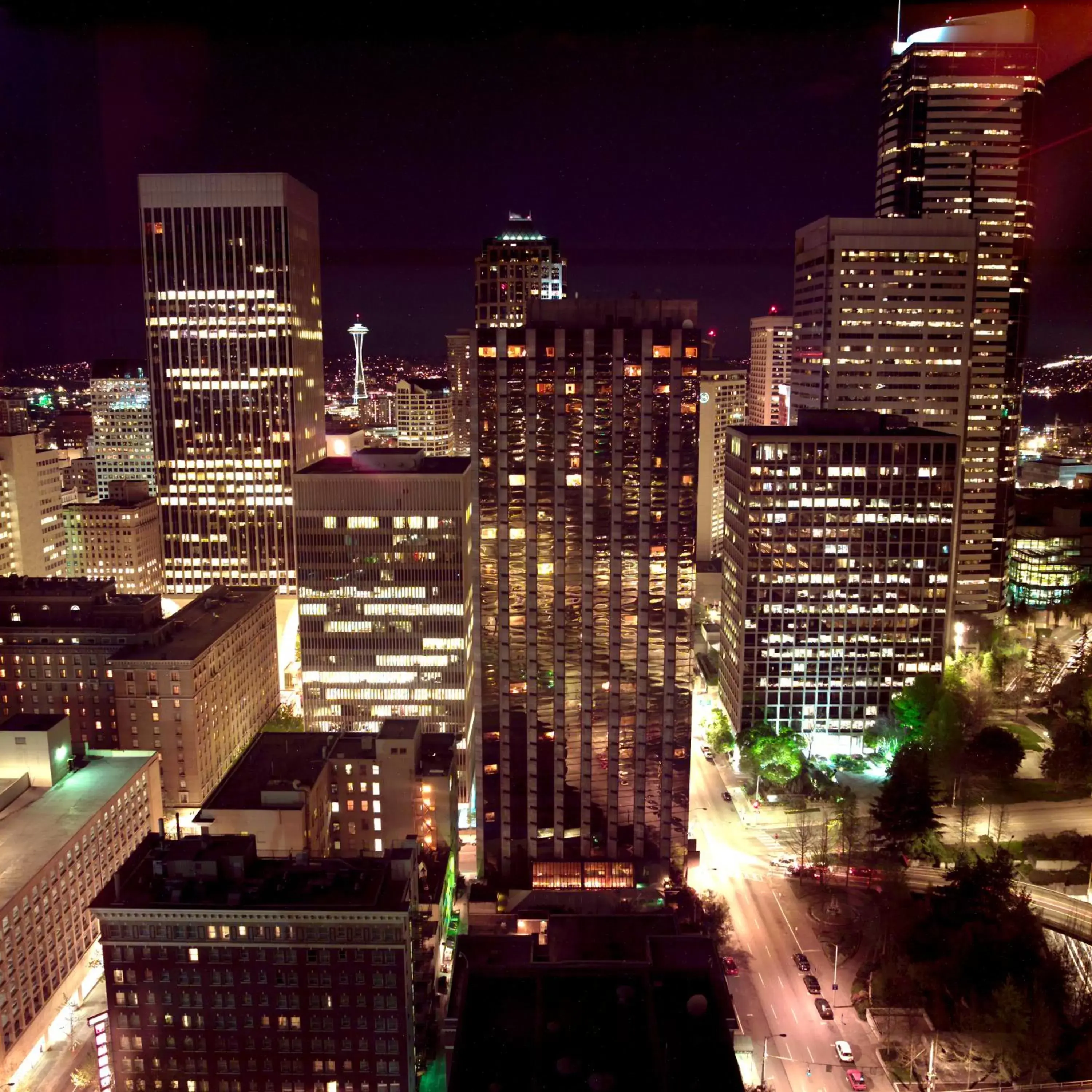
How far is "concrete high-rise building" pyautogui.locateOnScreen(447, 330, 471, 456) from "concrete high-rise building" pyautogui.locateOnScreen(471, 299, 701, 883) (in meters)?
47.6

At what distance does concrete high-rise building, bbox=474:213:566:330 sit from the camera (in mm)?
47656

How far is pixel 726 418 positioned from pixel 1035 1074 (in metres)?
74.3

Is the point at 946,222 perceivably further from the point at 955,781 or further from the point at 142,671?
the point at 142,671

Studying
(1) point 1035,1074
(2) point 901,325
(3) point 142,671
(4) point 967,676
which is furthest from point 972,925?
(2) point 901,325

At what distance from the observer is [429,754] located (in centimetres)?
3145

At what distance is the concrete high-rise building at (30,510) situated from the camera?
5438 centimetres

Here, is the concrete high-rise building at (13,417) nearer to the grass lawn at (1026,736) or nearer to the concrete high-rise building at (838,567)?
the concrete high-rise building at (838,567)

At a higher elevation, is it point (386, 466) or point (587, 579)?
point (386, 466)

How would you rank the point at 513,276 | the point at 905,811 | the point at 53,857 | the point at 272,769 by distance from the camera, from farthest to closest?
1. the point at 513,276
2. the point at 905,811
3. the point at 272,769
4. the point at 53,857

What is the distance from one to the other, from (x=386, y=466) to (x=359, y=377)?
7130 cm

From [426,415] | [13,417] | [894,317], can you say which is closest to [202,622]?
[13,417]

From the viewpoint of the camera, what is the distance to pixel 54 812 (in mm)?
27312

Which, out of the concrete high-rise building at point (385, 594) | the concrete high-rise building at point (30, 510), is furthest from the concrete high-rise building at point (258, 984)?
the concrete high-rise building at point (30, 510)

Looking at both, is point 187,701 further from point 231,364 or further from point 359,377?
point 359,377
